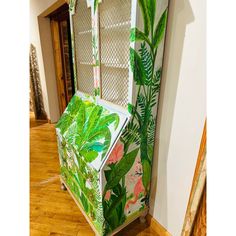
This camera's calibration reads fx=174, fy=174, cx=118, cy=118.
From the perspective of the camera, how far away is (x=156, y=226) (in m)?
1.45

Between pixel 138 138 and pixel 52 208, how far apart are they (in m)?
1.18

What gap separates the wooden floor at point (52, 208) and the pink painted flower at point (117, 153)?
782mm

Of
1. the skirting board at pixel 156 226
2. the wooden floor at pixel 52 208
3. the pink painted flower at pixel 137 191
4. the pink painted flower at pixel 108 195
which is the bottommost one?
the wooden floor at pixel 52 208

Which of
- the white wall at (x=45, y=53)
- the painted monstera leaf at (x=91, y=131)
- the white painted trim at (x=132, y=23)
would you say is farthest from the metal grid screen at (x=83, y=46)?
the white wall at (x=45, y=53)

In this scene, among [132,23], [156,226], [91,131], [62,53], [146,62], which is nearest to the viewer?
[132,23]

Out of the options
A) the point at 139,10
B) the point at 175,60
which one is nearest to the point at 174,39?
the point at 175,60

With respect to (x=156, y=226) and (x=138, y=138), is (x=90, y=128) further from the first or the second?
(x=156, y=226)

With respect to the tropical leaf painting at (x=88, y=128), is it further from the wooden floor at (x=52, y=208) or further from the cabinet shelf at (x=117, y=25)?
the wooden floor at (x=52, y=208)

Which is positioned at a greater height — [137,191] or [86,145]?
[86,145]

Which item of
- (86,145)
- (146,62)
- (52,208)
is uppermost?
(146,62)

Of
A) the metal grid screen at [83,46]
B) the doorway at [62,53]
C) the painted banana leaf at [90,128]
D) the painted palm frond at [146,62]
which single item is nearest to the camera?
the painted palm frond at [146,62]

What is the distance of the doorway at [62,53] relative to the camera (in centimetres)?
301

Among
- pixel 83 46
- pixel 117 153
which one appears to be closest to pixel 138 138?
pixel 117 153

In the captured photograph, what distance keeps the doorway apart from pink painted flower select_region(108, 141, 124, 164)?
2.51 m
